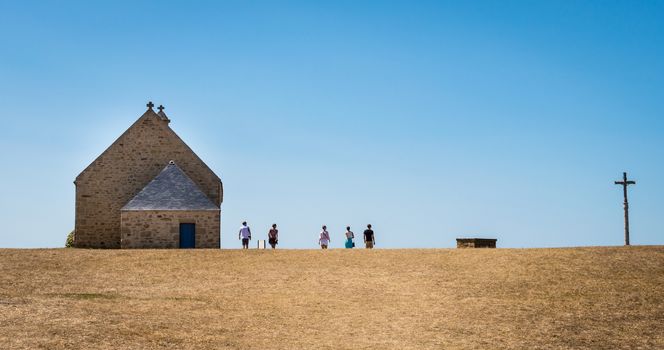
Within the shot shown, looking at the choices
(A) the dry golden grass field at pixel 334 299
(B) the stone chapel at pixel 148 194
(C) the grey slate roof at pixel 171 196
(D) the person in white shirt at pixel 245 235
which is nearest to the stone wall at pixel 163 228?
(B) the stone chapel at pixel 148 194

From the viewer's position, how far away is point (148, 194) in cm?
4509

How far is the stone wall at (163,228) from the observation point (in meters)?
43.1

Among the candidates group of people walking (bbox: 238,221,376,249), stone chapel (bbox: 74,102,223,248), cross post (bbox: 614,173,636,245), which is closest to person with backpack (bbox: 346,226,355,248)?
group of people walking (bbox: 238,221,376,249)

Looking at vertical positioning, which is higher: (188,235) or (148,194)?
(148,194)

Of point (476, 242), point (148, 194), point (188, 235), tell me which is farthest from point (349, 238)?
point (148, 194)

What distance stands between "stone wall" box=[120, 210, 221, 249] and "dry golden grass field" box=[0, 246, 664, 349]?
26.3 feet

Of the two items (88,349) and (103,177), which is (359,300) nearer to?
(88,349)

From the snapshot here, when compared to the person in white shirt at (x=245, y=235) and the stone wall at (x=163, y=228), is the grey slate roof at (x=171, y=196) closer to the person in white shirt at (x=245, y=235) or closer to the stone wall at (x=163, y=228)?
the stone wall at (x=163, y=228)

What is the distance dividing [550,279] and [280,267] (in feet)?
34.5

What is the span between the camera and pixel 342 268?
101ft

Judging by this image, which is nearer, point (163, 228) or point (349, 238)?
point (349, 238)

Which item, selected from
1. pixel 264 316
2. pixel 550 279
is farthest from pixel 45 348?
pixel 550 279

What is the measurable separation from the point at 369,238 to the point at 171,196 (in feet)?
40.5

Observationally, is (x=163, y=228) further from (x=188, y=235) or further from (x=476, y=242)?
(x=476, y=242)
